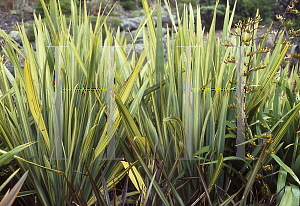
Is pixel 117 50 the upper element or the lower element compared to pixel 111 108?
upper

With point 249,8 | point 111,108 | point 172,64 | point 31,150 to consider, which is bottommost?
point 31,150

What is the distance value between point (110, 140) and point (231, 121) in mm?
417

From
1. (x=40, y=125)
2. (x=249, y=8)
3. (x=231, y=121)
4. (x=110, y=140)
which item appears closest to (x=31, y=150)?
(x=40, y=125)

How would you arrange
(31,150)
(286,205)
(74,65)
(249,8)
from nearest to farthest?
(286,205), (31,150), (74,65), (249,8)

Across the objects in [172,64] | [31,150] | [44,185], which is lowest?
[44,185]

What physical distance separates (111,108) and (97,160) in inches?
6.9

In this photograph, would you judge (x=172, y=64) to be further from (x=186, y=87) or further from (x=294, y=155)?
(x=294, y=155)

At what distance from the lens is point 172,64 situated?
0.79 m

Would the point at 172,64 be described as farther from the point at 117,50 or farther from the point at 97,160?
the point at 97,160

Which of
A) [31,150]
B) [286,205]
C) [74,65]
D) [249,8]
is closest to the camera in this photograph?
[286,205]

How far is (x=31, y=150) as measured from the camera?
0.73 m

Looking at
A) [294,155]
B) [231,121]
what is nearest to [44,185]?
[231,121]

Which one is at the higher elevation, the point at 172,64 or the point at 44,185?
the point at 172,64

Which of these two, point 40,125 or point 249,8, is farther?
point 249,8
